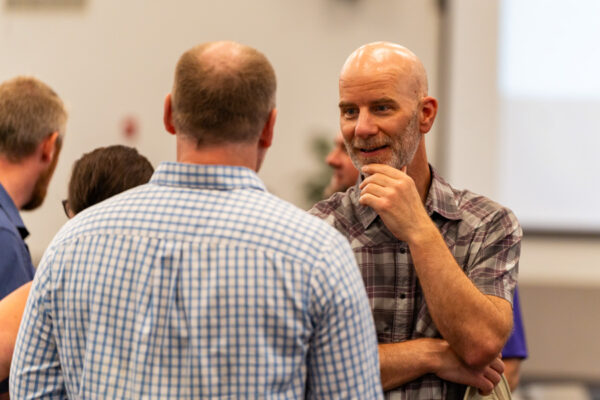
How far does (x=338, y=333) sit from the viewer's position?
1.22m

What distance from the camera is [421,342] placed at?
1.56 metres

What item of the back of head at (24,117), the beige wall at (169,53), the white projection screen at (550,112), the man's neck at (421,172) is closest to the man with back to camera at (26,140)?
the back of head at (24,117)

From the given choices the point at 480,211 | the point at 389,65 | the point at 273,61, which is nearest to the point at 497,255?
the point at 480,211

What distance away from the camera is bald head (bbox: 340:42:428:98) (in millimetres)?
1627

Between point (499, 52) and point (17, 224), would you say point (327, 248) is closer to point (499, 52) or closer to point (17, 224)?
point (17, 224)

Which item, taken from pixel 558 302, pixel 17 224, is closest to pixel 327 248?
pixel 17 224

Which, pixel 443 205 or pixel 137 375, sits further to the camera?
pixel 443 205

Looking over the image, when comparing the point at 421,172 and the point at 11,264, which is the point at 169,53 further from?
the point at 421,172

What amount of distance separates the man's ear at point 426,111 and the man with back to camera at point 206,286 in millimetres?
486

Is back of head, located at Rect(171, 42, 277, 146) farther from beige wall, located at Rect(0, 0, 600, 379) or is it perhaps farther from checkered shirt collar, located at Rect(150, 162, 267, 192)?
beige wall, located at Rect(0, 0, 600, 379)

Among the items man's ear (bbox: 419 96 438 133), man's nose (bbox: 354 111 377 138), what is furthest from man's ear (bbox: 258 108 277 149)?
man's ear (bbox: 419 96 438 133)

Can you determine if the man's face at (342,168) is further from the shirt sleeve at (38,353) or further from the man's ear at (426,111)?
the shirt sleeve at (38,353)

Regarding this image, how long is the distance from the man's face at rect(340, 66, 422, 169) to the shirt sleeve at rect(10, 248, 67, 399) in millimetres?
698

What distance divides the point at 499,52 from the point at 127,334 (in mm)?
3883
